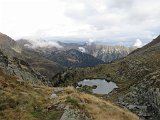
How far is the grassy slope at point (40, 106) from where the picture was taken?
39.4m

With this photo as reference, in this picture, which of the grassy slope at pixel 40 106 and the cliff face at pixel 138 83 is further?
the cliff face at pixel 138 83

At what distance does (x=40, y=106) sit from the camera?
42750 mm

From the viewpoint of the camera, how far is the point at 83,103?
1730 inches

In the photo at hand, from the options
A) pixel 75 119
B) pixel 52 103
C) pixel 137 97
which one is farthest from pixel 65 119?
pixel 137 97

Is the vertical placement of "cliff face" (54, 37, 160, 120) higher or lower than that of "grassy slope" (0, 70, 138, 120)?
lower

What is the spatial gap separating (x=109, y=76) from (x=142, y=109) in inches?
4268

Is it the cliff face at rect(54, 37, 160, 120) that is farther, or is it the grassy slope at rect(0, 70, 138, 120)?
the cliff face at rect(54, 37, 160, 120)

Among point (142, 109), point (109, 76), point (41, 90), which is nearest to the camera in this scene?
point (41, 90)

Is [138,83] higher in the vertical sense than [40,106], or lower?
lower

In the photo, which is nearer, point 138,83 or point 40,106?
point 40,106

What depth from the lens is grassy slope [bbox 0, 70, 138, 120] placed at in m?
39.4

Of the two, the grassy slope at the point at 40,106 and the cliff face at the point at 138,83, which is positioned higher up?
the grassy slope at the point at 40,106

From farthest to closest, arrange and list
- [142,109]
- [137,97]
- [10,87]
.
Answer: [137,97]
[142,109]
[10,87]

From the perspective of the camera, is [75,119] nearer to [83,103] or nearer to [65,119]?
[65,119]
